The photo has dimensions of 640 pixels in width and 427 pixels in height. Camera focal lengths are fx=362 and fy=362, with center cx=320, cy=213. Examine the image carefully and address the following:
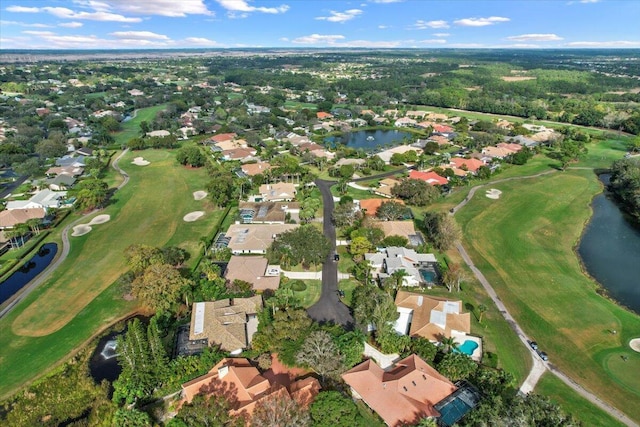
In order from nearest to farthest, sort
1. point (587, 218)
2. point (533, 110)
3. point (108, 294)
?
point (108, 294), point (587, 218), point (533, 110)

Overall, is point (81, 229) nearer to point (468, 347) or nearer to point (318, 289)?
point (318, 289)

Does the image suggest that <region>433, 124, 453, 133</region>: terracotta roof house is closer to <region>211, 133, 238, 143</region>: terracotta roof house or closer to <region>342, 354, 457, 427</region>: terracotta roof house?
<region>211, 133, 238, 143</region>: terracotta roof house

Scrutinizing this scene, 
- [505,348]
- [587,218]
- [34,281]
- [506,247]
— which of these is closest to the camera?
[505,348]

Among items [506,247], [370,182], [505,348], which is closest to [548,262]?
[506,247]

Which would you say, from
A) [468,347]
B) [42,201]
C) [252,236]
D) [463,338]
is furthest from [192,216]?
[468,347]

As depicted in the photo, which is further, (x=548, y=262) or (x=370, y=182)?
(x=370, y=182)

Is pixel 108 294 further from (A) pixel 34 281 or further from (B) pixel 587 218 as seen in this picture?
(B) pixel 587 218
